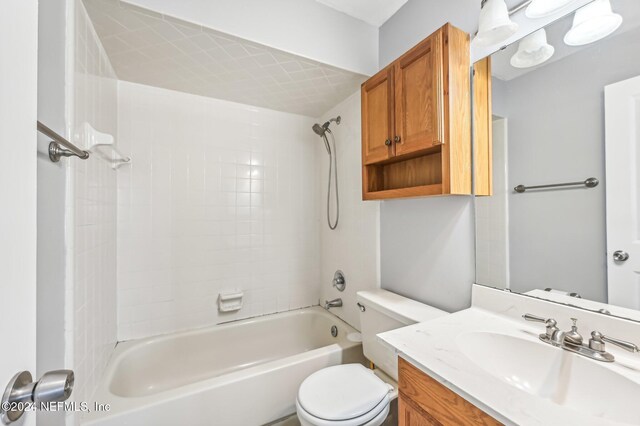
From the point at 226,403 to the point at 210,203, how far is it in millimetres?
1336

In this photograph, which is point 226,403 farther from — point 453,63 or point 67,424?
point 453,63

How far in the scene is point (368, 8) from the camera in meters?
1.65

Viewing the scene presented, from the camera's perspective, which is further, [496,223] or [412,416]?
[496,223]

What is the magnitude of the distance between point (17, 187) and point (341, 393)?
51.4 inches

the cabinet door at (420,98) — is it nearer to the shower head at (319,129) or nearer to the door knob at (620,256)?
the door knob at (620,256)

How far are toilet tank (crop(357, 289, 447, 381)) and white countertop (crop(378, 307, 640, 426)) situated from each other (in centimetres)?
24

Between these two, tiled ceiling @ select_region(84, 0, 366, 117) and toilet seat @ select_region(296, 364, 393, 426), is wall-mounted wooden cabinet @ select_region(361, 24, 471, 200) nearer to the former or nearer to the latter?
tiled ceiling @ select_region(84, 0, 366, 117)

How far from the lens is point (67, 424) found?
38.8 inches

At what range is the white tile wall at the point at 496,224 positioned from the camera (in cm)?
111

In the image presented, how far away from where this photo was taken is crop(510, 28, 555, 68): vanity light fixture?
38.8 inches

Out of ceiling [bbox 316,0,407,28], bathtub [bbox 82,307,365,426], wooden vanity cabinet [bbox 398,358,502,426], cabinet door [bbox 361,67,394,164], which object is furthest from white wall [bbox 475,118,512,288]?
ceiling [bbox 316,0,407,28]

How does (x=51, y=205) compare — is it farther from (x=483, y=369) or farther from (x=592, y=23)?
(x=592, y=23)

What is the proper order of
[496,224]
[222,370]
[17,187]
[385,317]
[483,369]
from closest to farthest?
[17,187]
[483,369]
[496,224]
[385,317]
[222,370]

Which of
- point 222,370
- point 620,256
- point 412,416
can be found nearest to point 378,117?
point 620,256
